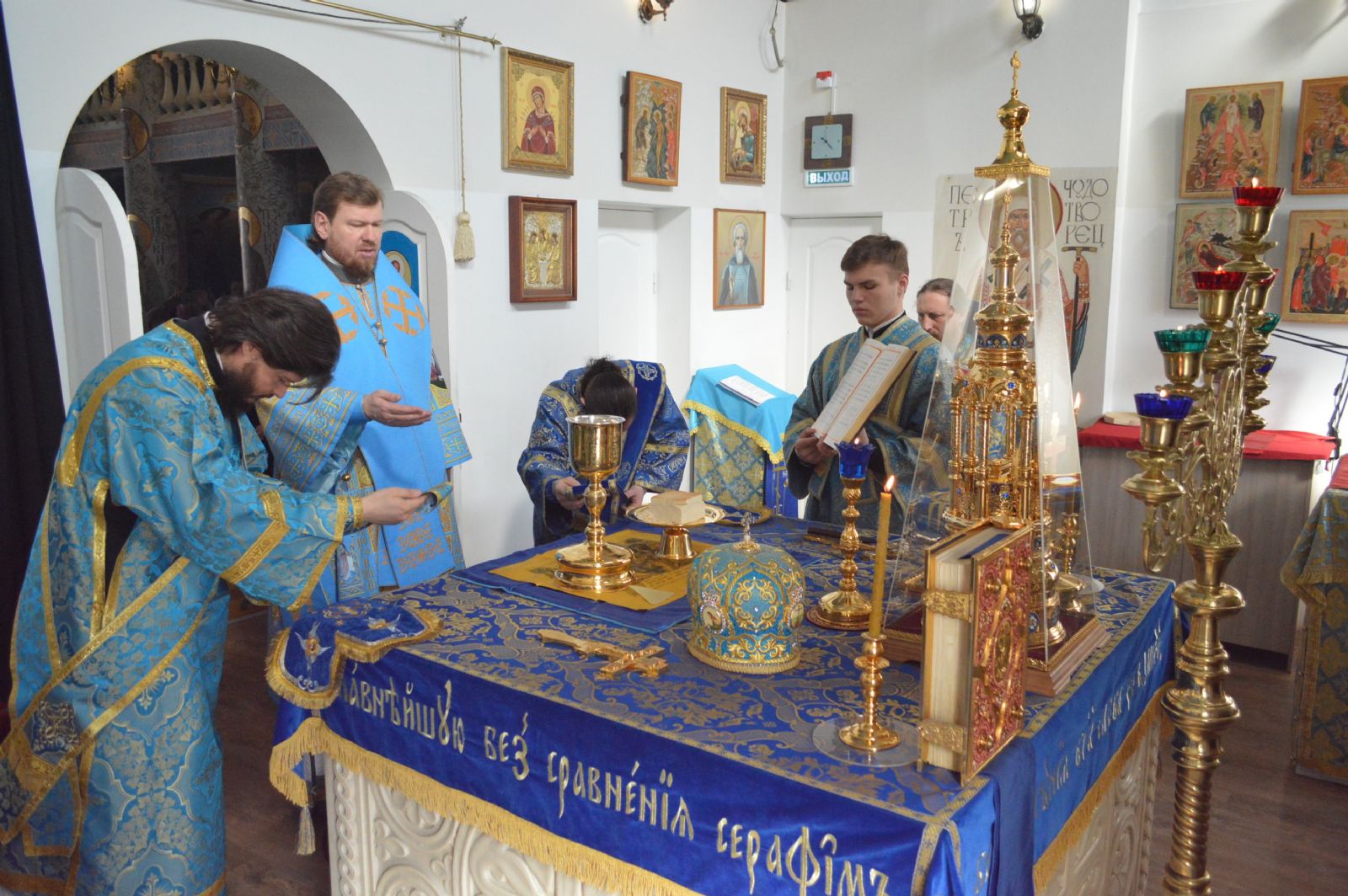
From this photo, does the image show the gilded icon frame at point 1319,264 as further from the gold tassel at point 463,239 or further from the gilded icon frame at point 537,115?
the gold tassel at point 463,239

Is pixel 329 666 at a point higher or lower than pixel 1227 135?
lower

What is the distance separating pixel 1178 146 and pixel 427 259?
4.03 metres

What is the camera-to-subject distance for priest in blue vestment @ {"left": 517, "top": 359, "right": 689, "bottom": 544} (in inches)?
134

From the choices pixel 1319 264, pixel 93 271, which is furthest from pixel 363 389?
pixel 1319 264

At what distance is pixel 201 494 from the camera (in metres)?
2.16

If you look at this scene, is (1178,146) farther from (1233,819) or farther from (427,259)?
(427,259)

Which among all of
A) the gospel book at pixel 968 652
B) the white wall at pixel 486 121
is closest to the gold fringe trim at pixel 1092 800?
the gospel book at pixel 968 652

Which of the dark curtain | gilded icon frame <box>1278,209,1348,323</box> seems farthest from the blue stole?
gilded icon frame <box>1278,209,1348,323</box>

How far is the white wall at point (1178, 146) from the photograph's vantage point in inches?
203

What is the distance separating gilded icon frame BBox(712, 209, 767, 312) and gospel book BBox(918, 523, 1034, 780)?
525cm

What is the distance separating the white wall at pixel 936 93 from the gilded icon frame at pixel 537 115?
82.6 inches

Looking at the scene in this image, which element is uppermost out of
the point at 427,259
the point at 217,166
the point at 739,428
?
Result: the point at 217,166

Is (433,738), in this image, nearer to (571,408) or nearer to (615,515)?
(615,515)

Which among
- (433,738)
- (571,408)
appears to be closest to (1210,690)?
(433,738)
